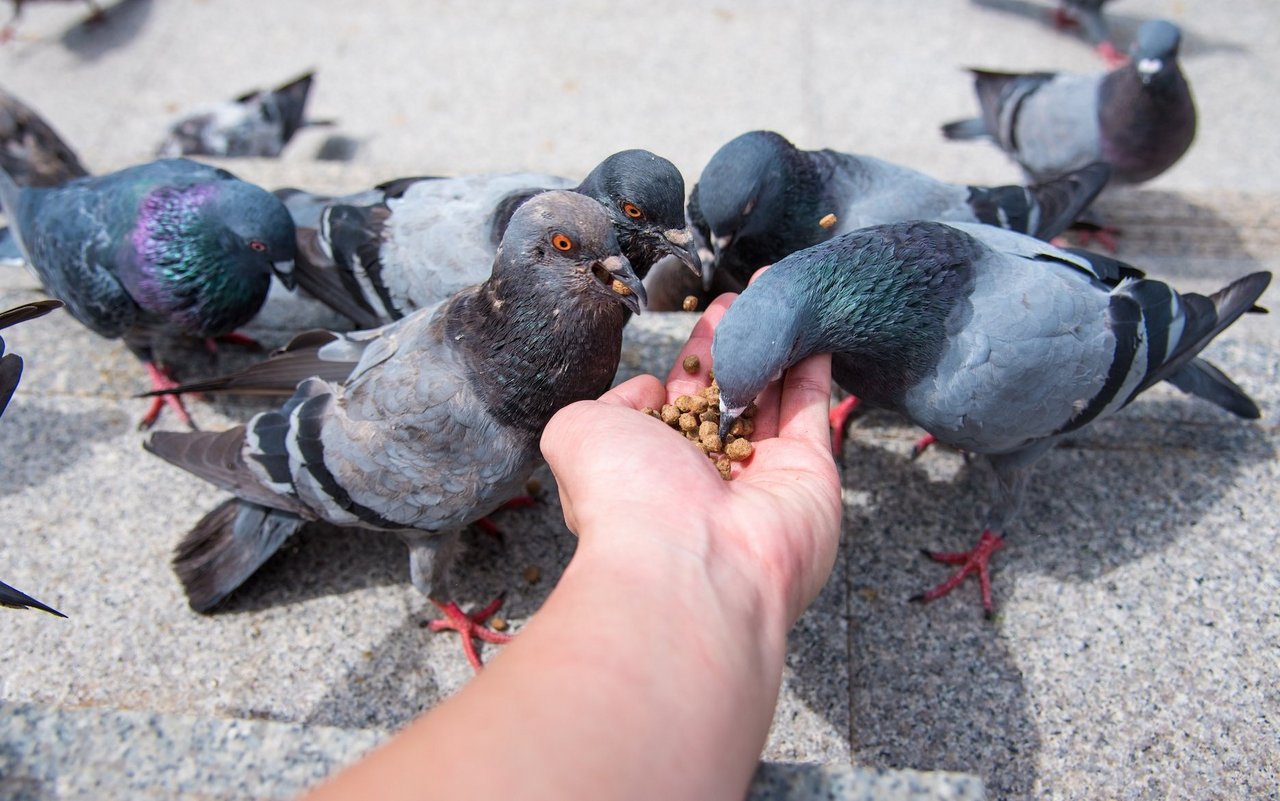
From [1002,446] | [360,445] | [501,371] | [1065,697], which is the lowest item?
[1065,697]

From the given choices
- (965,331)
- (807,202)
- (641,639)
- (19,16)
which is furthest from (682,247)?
(19,16)

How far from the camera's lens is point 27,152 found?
5.35 metres

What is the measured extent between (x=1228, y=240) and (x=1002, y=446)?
3.53 m

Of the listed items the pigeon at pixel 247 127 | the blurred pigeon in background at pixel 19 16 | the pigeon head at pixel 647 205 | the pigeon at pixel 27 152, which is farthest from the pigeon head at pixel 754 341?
the blurred pigeon in background at pixel 19 16

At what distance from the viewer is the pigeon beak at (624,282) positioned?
2998 millimetres

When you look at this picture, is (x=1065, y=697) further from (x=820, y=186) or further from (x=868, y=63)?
(x=868, y=63)

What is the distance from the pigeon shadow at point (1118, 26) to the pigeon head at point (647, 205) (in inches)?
236

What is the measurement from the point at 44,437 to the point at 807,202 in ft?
12.9

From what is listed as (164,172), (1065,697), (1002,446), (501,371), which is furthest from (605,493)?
(164,172)

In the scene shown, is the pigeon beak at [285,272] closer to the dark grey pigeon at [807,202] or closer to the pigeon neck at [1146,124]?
the dark grey pigeon at [807,202]

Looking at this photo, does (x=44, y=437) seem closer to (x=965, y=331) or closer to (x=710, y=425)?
(x=710, y=425)

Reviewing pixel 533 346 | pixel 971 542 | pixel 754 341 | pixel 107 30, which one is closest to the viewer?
pixel 754 341

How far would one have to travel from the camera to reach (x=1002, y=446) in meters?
3.49

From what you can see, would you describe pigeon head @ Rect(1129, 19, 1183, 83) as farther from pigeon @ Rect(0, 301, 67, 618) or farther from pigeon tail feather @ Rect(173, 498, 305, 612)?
pigeon @ Rect(0, 301, 67, 618)
